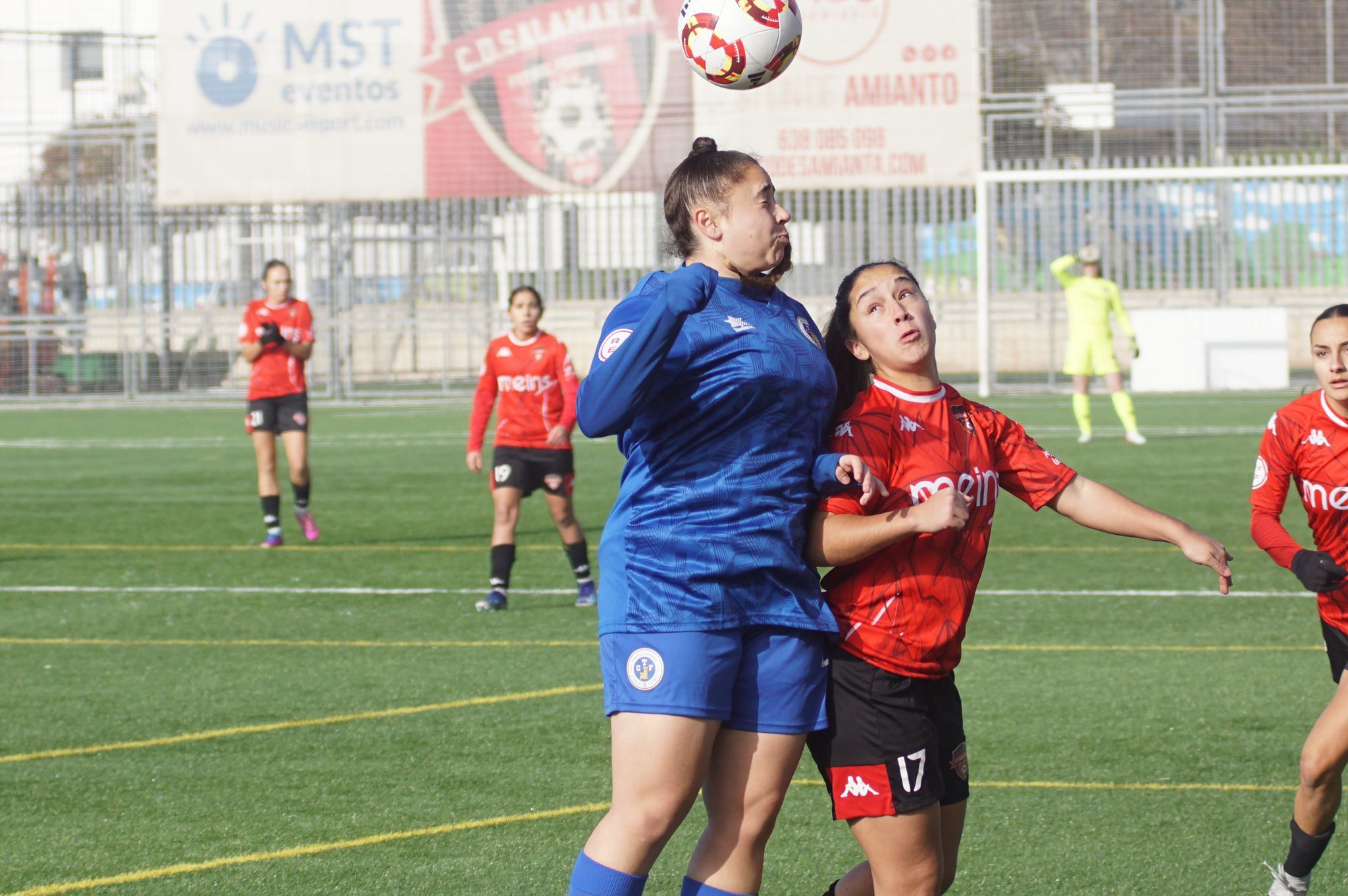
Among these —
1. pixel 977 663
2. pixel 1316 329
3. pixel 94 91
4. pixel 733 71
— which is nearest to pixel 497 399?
pixel 977 663

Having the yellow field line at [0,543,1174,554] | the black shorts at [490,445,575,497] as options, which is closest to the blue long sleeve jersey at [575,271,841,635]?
the black shorts at [490,445,575,497]

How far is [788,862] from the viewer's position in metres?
4.75

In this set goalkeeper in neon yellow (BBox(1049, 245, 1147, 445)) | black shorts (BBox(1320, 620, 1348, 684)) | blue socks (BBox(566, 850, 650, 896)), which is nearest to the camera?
blue socks (BBox(566, 850, 650, 896))

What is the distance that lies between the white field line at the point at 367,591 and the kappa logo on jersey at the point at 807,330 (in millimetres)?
6134

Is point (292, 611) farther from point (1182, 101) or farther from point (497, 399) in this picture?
point (1182, 101)

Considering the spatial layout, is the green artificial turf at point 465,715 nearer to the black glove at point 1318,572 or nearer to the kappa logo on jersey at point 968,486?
the black glove at point 1318,572

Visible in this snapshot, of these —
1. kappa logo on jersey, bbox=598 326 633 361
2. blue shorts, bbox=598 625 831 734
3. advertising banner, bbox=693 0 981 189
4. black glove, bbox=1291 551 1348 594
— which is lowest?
blue shorts, bbox=598 625 831 734

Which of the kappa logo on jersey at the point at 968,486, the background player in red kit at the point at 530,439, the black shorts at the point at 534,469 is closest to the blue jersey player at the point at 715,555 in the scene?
the kappa logo on jersey at the point at 968,486

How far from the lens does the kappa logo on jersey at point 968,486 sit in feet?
11.4

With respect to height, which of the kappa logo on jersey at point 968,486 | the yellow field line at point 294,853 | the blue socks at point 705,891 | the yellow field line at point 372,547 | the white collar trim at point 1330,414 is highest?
the white collar trim at point 1330,414

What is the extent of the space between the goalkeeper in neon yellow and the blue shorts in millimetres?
15489

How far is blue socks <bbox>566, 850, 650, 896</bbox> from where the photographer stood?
3.27 m

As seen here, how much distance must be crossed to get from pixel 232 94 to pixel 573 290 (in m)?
6.63

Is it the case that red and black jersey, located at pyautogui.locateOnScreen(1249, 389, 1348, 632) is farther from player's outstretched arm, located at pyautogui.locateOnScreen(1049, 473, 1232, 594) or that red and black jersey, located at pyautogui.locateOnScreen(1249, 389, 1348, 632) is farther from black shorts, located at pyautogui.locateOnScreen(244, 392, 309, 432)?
black shorts, located at pyautogui.locateOnScreen(244, 392, 309, 432)
